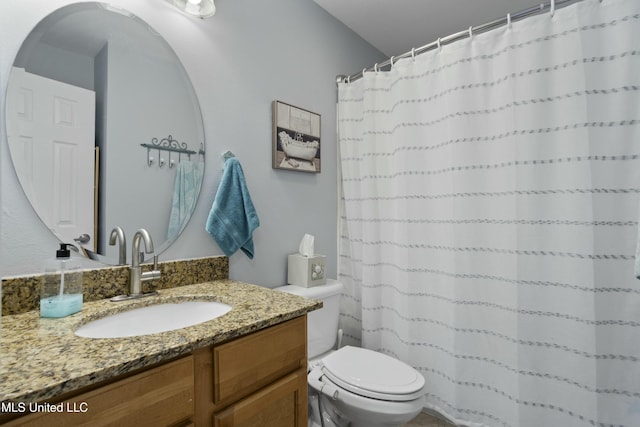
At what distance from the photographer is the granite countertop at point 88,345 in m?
0.54

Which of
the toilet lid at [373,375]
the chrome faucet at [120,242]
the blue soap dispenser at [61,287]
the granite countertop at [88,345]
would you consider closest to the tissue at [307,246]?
the toilet lid at [373,375]

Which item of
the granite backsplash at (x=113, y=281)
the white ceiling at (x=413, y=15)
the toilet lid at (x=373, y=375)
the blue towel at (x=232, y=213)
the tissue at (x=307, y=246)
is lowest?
the toilet lid at (x=373, y=375)

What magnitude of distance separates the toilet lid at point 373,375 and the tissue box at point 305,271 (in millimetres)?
379

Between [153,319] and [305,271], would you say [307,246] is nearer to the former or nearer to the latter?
[305,271]

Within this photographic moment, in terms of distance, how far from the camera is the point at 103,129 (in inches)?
42.5

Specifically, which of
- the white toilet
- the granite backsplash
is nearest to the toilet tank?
the white toilet

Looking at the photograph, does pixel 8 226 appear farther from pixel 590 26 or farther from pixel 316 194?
pixel 590 26

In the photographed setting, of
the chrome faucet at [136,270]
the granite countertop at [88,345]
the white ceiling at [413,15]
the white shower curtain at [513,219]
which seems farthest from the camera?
the white ceiling at [413,15]

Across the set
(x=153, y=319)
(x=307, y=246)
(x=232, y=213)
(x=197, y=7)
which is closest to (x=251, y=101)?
(x=197, y=7)

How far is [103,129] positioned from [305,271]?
106 cm

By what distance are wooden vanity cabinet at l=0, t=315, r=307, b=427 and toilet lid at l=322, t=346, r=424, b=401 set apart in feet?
1.07

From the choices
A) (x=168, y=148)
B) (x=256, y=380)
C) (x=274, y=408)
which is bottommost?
(x=274, y=408)

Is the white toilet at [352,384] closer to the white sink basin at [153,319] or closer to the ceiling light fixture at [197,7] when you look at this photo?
the white sink basin at [153,319]

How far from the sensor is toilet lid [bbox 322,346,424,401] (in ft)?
3.95
